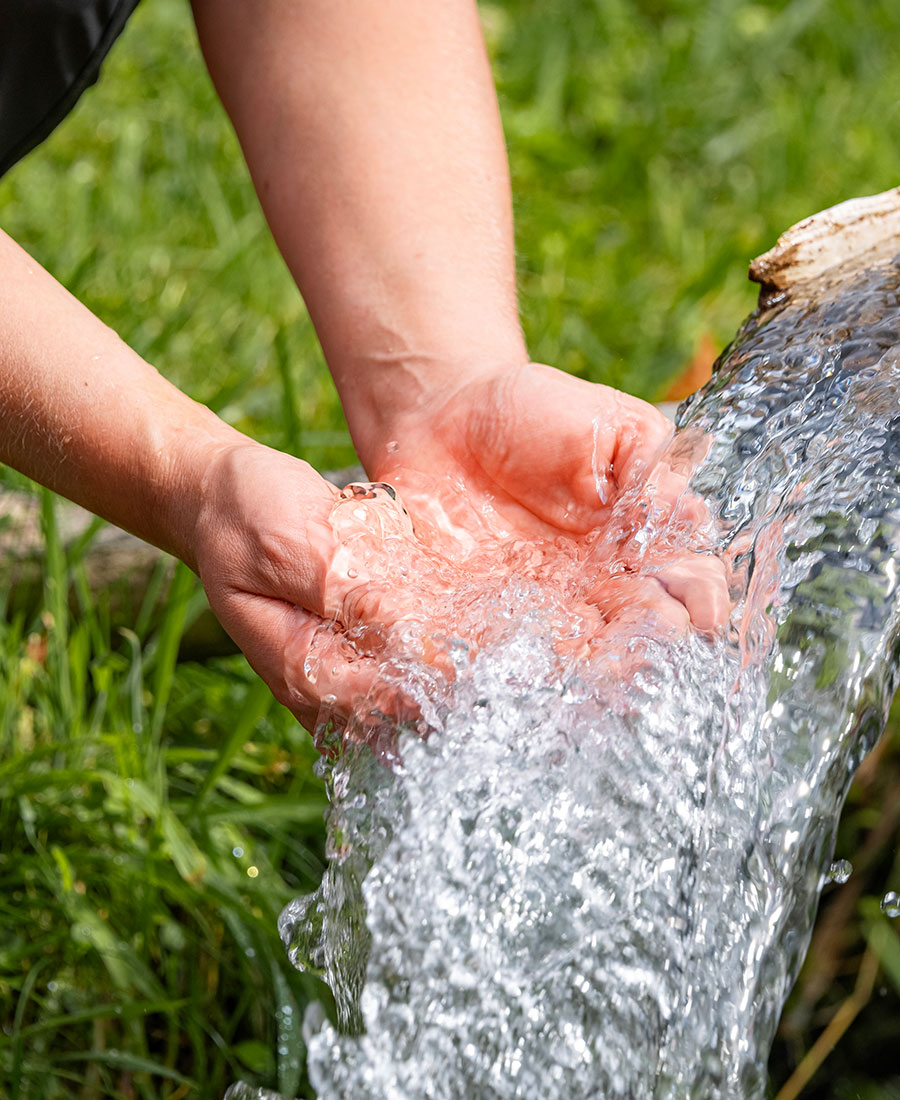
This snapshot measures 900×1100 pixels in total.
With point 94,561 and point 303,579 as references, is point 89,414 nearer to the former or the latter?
point 303,579

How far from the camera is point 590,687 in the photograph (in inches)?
49.1

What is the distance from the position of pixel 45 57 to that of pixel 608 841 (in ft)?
3.21

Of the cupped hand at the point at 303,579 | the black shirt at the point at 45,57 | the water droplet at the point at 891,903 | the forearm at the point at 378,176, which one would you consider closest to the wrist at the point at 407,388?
the forearm at the point at 378,176

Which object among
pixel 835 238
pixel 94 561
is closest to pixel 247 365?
pixel 94 561

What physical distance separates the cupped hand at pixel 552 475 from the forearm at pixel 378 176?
0.07 m

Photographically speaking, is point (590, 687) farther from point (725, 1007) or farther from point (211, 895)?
point (211, 895)

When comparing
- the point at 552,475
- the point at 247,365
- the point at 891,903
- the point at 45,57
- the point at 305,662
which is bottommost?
the point at 891,903

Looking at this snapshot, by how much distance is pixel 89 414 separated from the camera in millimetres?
1334

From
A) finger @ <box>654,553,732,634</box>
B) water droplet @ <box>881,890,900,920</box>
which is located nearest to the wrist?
finger @ <box>654,553,732,634</box>

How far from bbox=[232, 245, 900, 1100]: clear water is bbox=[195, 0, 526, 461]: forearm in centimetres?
48

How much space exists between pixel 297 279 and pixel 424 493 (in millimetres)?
364

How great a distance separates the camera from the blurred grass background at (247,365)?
1.69 m

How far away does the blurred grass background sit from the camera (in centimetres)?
169

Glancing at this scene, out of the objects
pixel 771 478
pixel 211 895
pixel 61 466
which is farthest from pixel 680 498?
pixel 211 895
